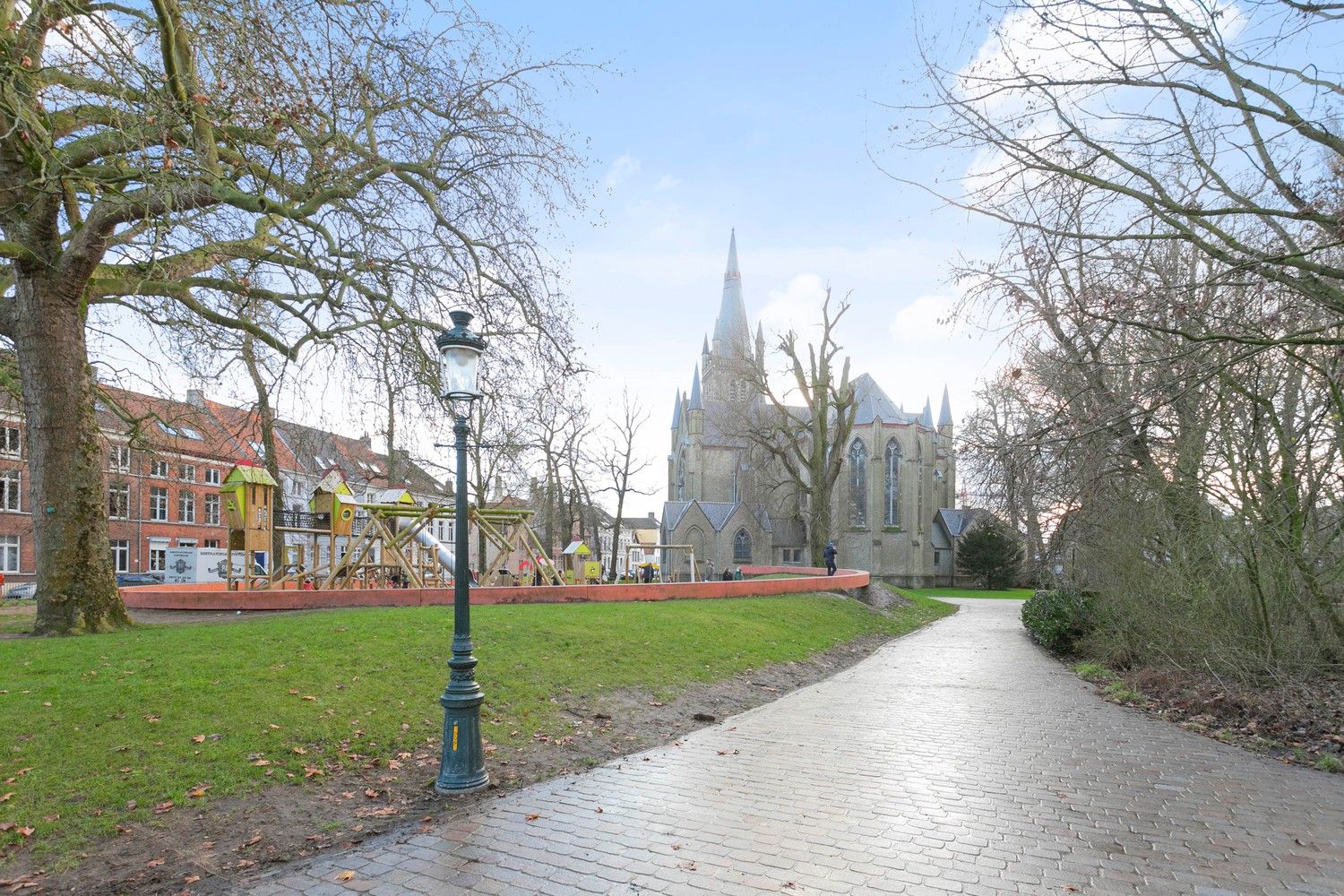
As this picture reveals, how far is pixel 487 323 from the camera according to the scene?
34.8ft

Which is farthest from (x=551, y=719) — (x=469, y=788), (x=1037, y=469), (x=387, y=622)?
(x=1037, y=469)

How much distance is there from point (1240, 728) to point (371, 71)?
11555 mm

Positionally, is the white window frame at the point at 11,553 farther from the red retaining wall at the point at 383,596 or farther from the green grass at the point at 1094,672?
the green grass at the point at 1094,672

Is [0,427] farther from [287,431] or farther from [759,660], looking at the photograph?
[759,660]

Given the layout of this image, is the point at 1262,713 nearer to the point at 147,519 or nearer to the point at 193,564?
the point at 193,564

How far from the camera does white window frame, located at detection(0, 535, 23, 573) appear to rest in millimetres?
35656

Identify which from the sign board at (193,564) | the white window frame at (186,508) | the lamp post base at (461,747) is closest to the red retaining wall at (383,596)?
the lamp post base at (461,747)

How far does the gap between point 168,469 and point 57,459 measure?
20.6 m

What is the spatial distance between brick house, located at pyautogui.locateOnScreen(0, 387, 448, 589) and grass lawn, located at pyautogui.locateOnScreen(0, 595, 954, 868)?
3583 mm

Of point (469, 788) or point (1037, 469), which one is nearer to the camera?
point (469, 788)

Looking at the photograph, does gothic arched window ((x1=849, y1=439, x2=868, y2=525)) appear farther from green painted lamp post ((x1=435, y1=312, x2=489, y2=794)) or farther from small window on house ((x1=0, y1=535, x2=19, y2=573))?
green painted lamp post ((x1=435, y1=312, x2=489, y2=794))

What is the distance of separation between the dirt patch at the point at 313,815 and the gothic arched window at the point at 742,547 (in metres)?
47.7

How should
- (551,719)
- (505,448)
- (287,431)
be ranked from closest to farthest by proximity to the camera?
(551,719)
(505,448)
(287,431)

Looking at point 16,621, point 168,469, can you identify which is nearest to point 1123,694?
point 16,621
